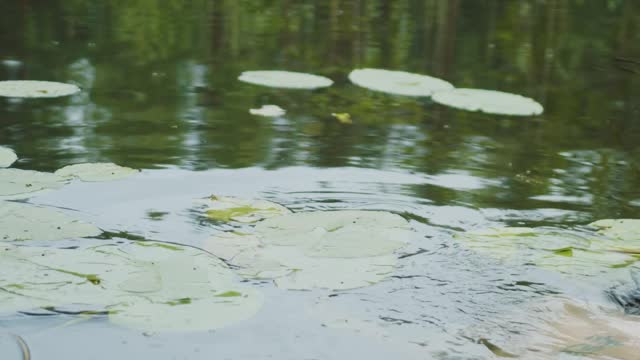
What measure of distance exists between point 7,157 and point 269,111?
43.1 inches

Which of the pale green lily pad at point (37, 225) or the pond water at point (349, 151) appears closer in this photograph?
the pond water at point (349, 151)

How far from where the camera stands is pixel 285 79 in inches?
160

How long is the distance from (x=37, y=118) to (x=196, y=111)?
57 cm

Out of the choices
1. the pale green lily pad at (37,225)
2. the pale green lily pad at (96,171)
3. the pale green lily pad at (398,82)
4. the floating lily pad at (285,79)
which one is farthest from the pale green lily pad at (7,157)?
the pale green lily pad at (398,82)

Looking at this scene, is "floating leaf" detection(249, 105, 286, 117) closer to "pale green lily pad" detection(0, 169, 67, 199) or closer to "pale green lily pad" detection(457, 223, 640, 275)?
"pale green lily pad" detection(0, 169, 67, 199)

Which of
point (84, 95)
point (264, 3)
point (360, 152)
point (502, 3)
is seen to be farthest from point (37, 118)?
point (502, 3)

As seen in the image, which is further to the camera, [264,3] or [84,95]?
[264,3]

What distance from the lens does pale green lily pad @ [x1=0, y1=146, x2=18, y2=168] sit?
277 centimetres

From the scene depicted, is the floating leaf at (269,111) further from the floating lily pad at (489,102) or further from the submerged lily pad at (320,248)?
the submerged lily pad at (320,248)

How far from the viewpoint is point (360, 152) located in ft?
10.4

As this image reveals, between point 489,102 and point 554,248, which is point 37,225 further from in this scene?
point 489,102

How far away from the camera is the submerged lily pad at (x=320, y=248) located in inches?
82.7

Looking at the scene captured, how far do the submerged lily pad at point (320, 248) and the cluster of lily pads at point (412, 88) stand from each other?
125 centimetres

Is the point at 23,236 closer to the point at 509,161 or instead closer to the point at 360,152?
the point at 360,152
